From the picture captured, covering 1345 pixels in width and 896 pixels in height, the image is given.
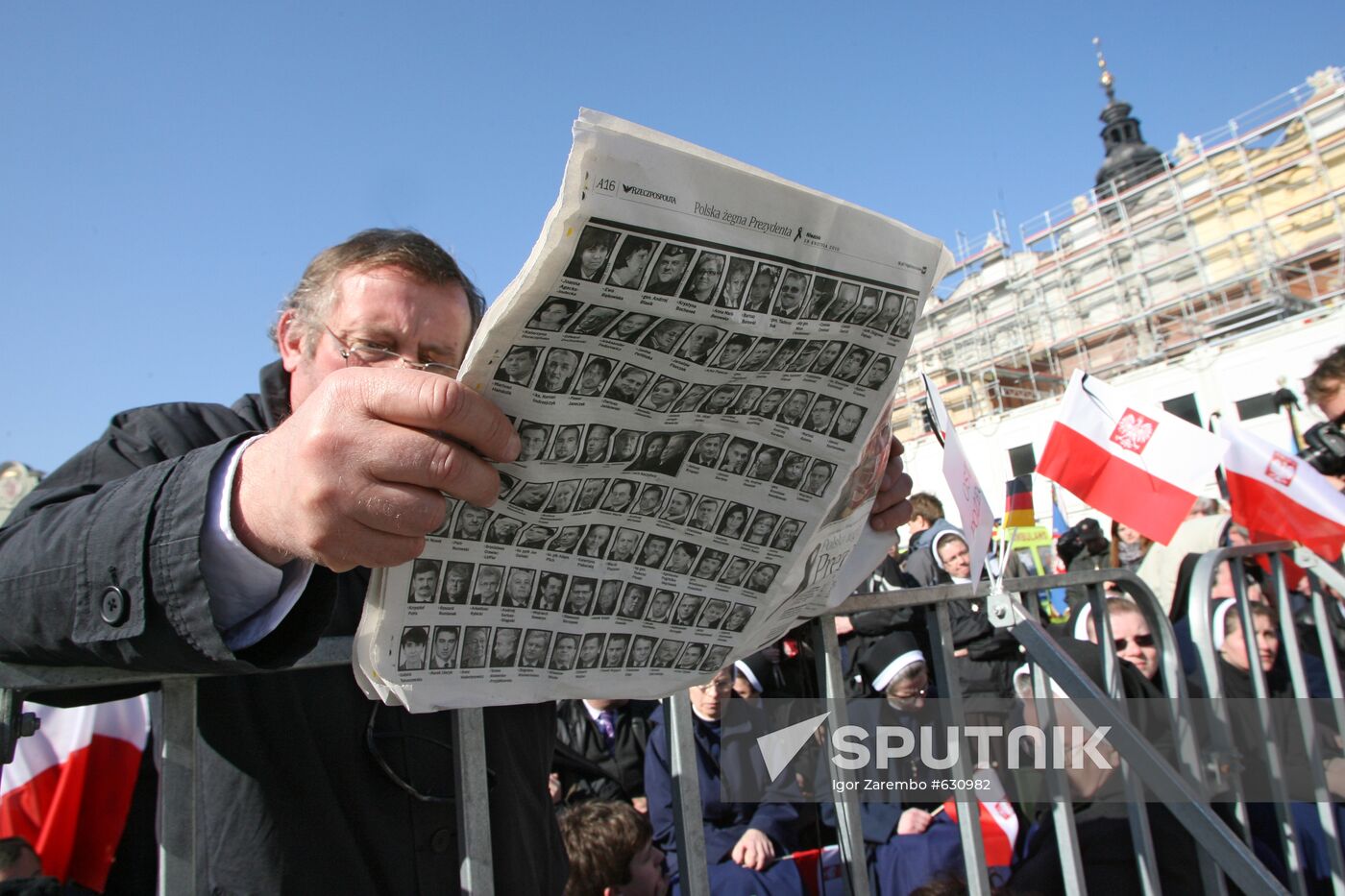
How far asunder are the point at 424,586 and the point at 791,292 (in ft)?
1.48

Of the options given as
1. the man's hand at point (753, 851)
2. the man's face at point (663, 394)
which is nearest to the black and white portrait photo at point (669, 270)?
the man's face at point (663, 394)

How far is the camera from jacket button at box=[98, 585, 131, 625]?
28.8 inches

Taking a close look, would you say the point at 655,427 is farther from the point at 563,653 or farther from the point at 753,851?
the point at 753,851

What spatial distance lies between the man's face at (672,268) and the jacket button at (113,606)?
52 cm

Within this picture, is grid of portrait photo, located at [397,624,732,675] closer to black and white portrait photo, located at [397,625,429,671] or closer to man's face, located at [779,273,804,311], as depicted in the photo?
black and white portrait photo, located at [397,625,429,671]

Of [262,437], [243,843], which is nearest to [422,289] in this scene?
[262,437]

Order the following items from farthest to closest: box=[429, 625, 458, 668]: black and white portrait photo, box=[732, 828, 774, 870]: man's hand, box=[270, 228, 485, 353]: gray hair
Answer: box=[732, 828, 774, 870]: man's hand < box=[270, 228, 485, 353]: gray hair < box=[429, 625, 458, 668]: black and white portrait photo

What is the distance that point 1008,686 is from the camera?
3.90 metres

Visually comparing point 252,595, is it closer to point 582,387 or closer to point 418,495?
point 418,495

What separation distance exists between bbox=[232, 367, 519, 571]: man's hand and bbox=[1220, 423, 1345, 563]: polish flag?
3.34 metres

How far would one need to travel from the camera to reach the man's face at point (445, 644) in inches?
34.5

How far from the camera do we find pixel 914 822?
2861 millimetres

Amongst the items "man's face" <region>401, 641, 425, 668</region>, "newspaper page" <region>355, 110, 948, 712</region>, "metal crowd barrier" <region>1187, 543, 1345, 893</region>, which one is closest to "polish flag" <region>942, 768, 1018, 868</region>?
"metal crowd barrier" <region>1187, 543, 1345, 893</region>

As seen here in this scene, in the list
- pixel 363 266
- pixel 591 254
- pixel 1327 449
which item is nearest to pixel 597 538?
pixel 591 254
